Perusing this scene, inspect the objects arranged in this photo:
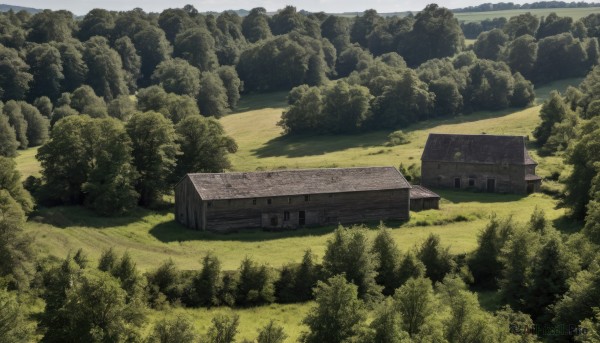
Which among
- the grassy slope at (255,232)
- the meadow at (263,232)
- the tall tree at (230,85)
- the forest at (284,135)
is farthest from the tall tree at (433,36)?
the grassy slope at (255,232)

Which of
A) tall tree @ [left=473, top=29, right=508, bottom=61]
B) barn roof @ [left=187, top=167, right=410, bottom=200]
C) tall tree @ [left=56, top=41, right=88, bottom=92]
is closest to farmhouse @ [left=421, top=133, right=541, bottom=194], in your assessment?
barn roof @ [left=187, top=167, right=410, bottom=200]

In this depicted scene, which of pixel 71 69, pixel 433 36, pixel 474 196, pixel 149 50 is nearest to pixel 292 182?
pixel 474 196

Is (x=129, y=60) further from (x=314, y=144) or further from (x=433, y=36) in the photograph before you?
(x=433, y=36)

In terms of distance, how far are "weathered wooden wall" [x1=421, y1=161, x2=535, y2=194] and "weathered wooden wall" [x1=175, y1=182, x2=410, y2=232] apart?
13708 mm

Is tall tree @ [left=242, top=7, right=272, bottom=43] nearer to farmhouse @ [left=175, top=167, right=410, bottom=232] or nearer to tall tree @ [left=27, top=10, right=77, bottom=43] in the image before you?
tall tree @ [left=27, top=10, right=77, bottom=43]

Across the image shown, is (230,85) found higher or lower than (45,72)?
lower

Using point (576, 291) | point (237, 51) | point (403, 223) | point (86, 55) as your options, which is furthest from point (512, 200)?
point (237, 51)

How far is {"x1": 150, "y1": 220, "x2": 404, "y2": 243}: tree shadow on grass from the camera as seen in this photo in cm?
5600

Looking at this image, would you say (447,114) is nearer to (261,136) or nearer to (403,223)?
(261,136)

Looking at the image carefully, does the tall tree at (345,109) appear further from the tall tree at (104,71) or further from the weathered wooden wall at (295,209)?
the weathered wooden wall at (295,209)

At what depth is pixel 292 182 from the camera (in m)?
61.0

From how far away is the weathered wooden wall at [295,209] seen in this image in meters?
58.3

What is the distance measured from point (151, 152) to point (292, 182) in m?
12.8

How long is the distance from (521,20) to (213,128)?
327 feet
